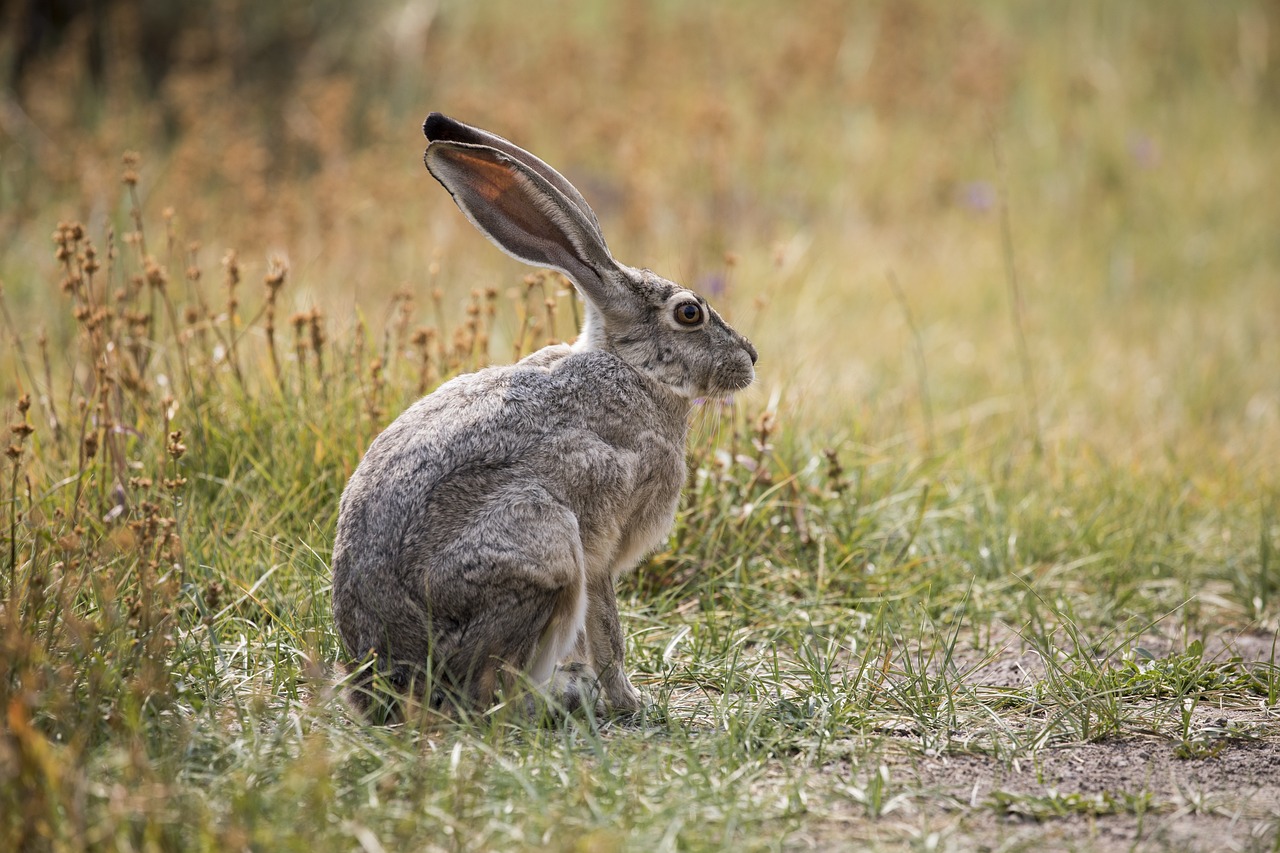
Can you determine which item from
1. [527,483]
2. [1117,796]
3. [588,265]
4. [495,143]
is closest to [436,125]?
[495,143]

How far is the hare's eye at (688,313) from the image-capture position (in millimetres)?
4234

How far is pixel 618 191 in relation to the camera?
9836mm

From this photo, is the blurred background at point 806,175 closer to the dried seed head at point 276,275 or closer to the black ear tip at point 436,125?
the dried seed head at point 276,275

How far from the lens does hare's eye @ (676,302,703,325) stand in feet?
13.9

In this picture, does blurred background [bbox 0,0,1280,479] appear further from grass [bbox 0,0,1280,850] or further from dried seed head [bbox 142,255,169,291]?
dried seed head [bbox 142,255,169,291]

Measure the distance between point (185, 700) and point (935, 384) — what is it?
481 cm

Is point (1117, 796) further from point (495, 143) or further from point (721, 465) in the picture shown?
point (495, 143)

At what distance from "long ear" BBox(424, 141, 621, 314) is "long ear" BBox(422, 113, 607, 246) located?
0.05 m

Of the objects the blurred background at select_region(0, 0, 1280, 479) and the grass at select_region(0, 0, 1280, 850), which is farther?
the blurred background at select_region(0, 0, 1280, 479)

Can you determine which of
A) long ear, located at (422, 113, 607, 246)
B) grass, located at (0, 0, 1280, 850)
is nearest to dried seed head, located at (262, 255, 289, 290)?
grass, located at (0, 0, 1280, 850)

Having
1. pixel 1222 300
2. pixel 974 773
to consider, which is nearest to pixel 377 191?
pixel 974 773

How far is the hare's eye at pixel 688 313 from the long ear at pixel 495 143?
1.09 feet

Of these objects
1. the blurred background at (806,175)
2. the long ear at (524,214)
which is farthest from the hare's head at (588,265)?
the blurred background at (806,175)

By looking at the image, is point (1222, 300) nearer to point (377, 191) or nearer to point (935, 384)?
point (935, 384)
